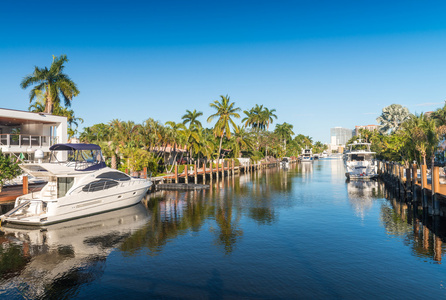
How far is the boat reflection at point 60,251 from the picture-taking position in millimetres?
13555

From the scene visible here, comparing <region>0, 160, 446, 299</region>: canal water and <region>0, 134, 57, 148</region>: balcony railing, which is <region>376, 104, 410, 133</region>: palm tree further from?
<region>0, 134, 57, 148</region>: balcony railing

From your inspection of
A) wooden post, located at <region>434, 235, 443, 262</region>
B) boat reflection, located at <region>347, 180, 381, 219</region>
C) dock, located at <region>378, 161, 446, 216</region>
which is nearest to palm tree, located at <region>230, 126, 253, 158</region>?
boat reflection, located at <region>347, 180, 381, 219</region>

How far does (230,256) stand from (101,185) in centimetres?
1455

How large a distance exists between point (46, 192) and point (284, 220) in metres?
19.1

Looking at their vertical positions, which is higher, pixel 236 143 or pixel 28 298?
pixel 236 143

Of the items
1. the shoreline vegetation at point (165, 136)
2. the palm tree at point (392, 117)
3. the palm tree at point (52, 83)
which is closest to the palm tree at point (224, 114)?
the shoreline vegetation at point (165, 136)

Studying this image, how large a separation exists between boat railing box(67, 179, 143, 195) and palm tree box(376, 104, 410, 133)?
8070cm

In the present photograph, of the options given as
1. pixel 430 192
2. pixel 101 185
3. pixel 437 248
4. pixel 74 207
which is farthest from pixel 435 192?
pixel 74 207

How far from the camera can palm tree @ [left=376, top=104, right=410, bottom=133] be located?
88119mm

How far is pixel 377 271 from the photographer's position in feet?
47.7

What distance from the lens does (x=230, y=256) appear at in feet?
54.7

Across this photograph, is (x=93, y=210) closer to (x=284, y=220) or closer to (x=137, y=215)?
(x=137, y=215)

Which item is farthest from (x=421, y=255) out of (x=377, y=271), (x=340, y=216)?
(x=340, y=216)

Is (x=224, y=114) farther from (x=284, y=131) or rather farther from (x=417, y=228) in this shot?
(x=284, y=131)
